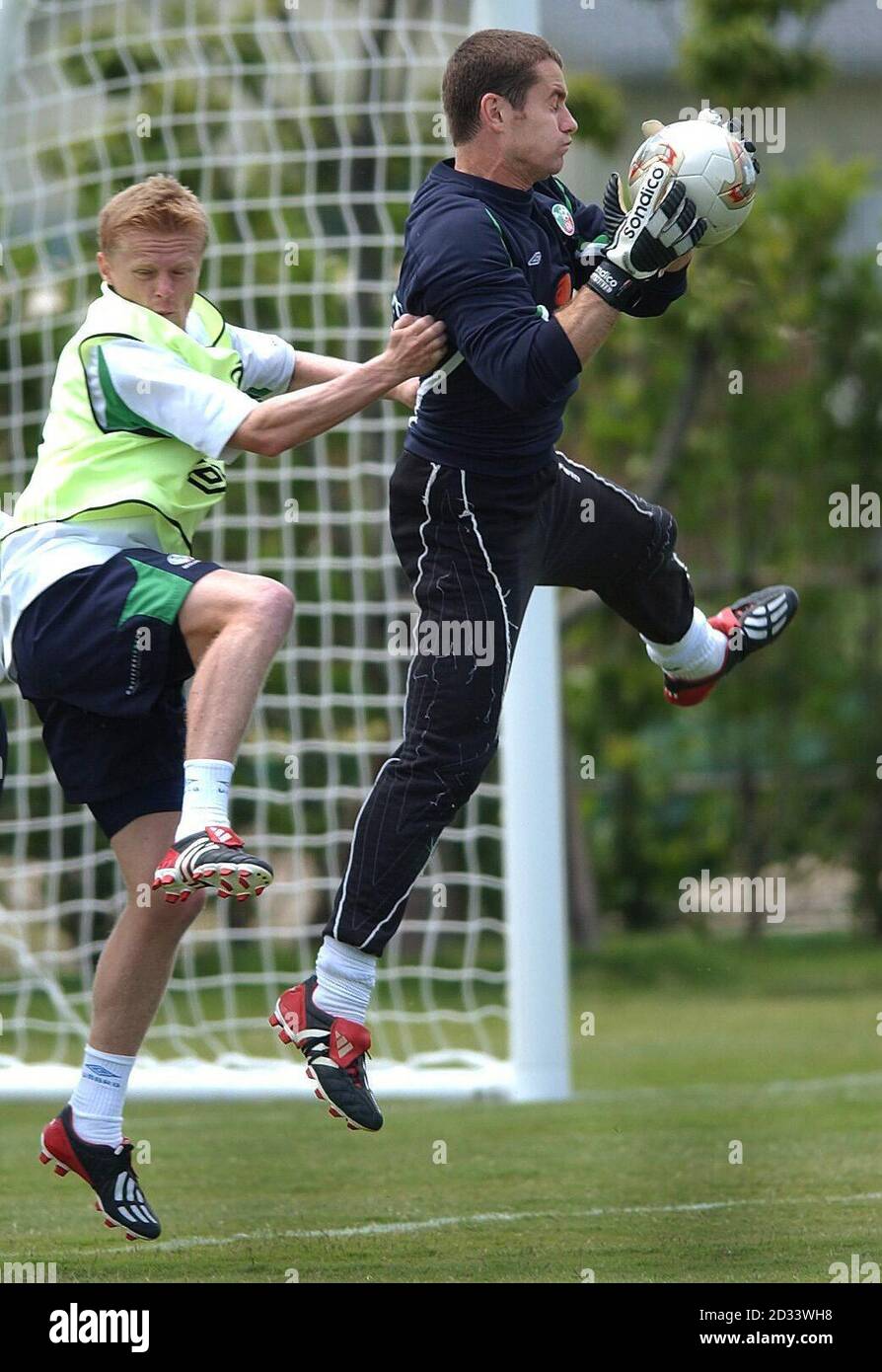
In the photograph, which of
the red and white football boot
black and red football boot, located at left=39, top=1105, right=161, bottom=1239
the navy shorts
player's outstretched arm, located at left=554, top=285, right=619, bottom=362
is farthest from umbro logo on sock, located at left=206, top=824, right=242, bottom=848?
player's outstretched arm, located at left=554, top=285, right=619, bottom=362

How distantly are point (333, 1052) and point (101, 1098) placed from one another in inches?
28.0

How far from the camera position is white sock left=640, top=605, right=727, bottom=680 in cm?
557

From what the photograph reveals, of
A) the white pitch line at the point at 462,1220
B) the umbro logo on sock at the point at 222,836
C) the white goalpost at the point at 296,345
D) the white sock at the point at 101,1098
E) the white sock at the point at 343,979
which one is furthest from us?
the white goalpost at the point at 296,345

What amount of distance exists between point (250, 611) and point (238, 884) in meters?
0.66

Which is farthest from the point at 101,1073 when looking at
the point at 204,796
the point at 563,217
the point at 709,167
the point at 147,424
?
the point at 709,167

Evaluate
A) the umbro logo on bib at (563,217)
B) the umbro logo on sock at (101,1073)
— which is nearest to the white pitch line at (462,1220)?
the umbro logo on sock at (101,1073)

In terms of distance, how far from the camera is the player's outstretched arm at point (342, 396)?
Answer: 183 inches

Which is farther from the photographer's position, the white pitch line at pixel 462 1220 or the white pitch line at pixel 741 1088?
the white pitch line at pixel 741 1088

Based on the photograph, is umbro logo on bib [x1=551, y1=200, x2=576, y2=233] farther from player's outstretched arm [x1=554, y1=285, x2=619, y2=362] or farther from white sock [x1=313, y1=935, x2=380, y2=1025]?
white sock [x1=313, y1=935, x2=380, y2=1025]

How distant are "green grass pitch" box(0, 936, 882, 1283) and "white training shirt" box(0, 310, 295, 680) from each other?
1.68 metres

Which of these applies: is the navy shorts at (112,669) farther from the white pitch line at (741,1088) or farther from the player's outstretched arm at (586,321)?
the white pitch line at (741,1088)

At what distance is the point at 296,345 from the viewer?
8633 mm

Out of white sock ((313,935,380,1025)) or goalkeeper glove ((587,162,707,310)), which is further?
white sock ((313,935,380,1025))

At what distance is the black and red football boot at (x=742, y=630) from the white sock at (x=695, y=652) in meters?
0.03
